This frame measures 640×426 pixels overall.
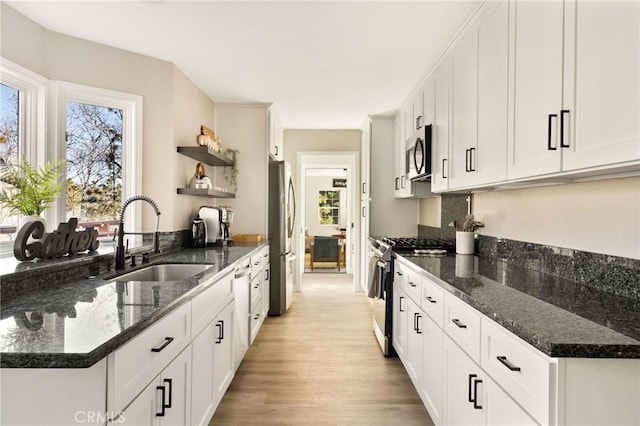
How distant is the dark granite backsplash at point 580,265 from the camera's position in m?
1.49

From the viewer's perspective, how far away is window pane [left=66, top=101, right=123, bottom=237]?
107 inches

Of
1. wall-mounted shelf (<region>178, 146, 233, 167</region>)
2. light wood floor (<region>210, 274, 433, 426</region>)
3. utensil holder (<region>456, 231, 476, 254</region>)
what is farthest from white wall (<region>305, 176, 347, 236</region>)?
utensil holder (<region>456, 231, 476, 254</region>)

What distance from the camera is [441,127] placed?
3000mm

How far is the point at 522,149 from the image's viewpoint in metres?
1.76

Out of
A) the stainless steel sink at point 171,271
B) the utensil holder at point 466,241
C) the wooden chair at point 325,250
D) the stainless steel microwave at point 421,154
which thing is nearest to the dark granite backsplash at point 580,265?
the utensil holder at point 466,241

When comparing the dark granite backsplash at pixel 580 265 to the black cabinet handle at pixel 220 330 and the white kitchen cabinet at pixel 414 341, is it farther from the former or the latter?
the black cabinet handle at pixel 220 330

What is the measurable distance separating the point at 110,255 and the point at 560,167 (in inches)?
92.0

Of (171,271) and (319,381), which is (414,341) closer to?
(319,381)

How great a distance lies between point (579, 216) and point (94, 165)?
309 centimetres

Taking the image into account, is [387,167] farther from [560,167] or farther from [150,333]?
[150,333]

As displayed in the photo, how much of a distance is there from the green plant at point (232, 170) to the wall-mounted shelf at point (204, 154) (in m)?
0.26

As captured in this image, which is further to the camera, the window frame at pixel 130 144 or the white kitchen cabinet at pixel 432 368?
the window frame at pixel 130 144

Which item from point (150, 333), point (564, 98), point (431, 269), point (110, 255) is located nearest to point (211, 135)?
point (110, 255)

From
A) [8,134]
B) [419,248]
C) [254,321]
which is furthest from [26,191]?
[419,248]
